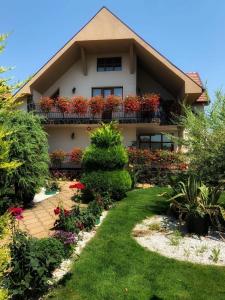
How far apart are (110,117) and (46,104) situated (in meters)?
4.24

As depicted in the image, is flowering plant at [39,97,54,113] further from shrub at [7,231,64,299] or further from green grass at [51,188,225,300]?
shrub at [7,231,64,299]

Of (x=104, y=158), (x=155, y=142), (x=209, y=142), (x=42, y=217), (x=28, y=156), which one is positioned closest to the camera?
(x=209, y=142)

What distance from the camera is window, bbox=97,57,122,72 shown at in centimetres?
2381

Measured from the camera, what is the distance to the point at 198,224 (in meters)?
9.88

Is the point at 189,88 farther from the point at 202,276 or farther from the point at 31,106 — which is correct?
the point at 202,276

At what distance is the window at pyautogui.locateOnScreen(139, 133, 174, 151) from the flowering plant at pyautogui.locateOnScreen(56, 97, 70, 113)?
18.9 ft

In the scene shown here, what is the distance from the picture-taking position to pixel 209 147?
1112cm

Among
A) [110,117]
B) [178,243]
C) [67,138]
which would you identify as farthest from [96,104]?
[178,243]

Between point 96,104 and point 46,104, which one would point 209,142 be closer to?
point 96,104

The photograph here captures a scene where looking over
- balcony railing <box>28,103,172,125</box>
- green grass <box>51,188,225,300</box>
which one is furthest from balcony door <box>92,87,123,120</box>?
green grass <box>51,188,225,300</box>

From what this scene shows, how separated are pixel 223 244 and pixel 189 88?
13.2m

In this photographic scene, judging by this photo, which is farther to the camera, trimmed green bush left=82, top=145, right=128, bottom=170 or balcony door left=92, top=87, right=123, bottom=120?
balcony door left=92, top=87, right=123, bottom=120

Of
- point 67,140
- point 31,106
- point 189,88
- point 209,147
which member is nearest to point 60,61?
point 31,106

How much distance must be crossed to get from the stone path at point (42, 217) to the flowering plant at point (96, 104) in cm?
709
